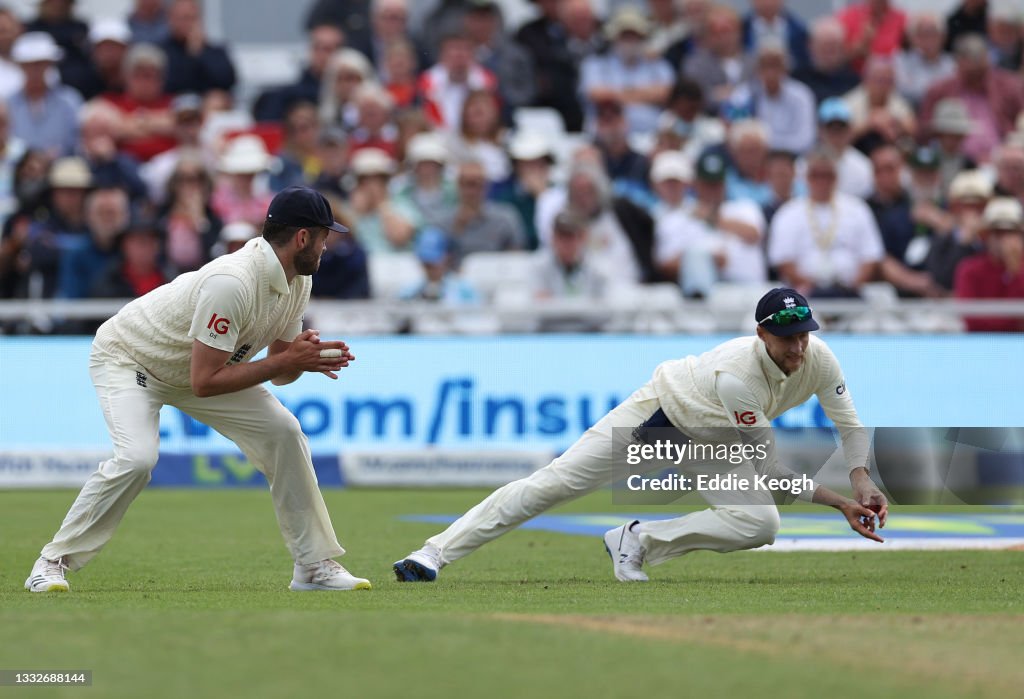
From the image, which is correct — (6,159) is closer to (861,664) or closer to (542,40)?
(542,40)

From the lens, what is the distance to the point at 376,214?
17.1m

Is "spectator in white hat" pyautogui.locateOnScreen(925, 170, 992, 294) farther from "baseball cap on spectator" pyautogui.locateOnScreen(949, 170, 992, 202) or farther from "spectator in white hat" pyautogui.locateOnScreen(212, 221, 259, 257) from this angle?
"spectator in white hat" pyautogui.locateOnScreen(212, 221, 259, 257)

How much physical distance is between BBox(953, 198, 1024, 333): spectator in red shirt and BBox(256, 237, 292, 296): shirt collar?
9606 millimetres

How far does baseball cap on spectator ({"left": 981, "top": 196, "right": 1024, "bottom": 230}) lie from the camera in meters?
16.0

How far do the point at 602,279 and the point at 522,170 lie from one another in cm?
195

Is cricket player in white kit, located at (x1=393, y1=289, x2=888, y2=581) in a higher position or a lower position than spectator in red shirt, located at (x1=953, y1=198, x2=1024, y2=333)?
lower

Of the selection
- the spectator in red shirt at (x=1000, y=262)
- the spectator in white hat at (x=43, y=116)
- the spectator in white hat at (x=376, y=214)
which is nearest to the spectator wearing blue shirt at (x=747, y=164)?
the spectator in red shirt at (x=1000, y=262)

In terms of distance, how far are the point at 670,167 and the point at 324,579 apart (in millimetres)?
9670

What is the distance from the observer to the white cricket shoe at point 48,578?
8195 mm

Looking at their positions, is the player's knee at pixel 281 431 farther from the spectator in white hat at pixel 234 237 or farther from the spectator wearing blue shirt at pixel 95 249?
the spectator wearing blue shirt at pixel 95 249

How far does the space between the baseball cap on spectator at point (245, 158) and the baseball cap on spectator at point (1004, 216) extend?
22.8 ft

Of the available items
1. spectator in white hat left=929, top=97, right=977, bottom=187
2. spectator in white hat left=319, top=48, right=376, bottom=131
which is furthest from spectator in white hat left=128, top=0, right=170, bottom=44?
spectator in white hat left=929, top=97, right=977, bottom=187
